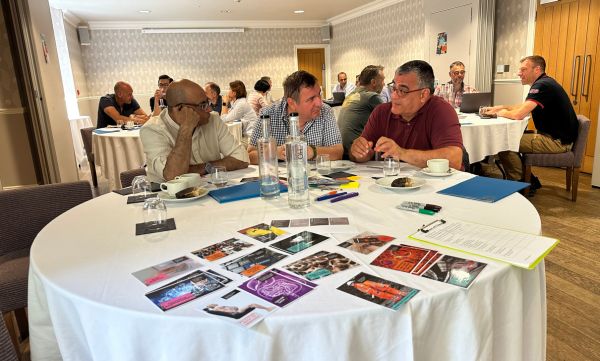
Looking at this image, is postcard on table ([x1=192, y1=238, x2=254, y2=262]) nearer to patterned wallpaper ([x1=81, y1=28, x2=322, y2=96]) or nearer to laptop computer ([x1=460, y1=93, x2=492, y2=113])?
laptop computer ([x1=460, y1=93, x2=492, y2=113])

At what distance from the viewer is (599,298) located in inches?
87.4

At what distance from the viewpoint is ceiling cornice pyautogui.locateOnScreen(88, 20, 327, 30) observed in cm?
1005

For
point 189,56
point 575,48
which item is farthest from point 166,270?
point 189,56

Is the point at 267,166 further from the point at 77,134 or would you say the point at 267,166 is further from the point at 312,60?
the point at 312,60

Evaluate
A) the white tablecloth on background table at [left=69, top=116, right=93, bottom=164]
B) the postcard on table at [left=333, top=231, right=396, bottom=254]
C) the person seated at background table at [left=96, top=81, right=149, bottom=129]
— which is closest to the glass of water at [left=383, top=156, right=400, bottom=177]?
the postcard on table at [left=333, top=231, right=396, bottom=254]

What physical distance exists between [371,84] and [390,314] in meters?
3.54

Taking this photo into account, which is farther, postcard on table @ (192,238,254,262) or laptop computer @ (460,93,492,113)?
laptop computer @ (460,93,492,113)

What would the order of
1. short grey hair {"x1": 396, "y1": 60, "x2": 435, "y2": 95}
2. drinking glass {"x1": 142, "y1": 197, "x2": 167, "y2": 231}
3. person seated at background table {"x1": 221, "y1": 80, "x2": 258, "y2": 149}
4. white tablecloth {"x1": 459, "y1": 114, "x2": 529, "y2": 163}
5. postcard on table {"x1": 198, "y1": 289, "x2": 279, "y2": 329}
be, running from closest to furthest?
1. postcard on table {"x1": 198, "y1": 289, "x2": 279, "y2": 329}
2. drinking glass {"x1": 142, "y1": 197, "x2": 167, "y2": 231}
3. short grey hair {"x1": 396, "y1": 60, "x2": 435, "y2": 95}
4. white tablecloth {"x1": 459, "y1": 114, "x2": 529, "y2": 163}
5. person seated at background table {"x1": 221, "y1": 80, "x2": 258, "y2": 149}

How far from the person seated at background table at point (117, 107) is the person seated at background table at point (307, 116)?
2985mm

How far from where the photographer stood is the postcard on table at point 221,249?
106 centimetres

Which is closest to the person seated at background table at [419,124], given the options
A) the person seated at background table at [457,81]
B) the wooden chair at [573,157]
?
the wooden chair at [573,157]

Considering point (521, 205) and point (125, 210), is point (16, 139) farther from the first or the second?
point (521, 205)

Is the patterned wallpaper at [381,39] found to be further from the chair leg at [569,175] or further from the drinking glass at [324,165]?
the drinking glass at [324,165]

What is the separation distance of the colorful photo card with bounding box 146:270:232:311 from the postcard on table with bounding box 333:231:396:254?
342mm
